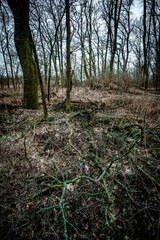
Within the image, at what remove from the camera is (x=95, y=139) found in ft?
10.7

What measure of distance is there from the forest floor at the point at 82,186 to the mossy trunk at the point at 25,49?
4.50 feet

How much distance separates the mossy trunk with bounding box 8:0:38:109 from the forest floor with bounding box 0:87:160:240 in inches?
54.0

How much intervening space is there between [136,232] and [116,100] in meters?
5.23

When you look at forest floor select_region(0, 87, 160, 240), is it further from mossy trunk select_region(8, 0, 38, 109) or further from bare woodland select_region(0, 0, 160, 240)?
mossy trunk select_region(8, 0, 38, 109)

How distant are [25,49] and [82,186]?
5.49m

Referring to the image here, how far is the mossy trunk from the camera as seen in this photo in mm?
4086

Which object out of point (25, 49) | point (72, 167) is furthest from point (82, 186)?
point (25, 49)

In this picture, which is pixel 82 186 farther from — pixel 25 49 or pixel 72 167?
pixel 25 49

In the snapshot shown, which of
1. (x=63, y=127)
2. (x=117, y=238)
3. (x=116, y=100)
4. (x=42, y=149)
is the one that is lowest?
(x=117, y=238)

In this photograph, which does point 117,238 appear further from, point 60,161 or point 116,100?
point 116,100

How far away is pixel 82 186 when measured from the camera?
1.96m

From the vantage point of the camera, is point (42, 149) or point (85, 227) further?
point (42, 149)

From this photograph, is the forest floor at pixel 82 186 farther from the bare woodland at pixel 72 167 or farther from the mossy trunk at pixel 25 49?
the mossy trunk at pixel 25 49

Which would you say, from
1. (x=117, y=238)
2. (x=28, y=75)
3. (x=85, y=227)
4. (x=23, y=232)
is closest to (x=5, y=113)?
(x=28, y=75)
